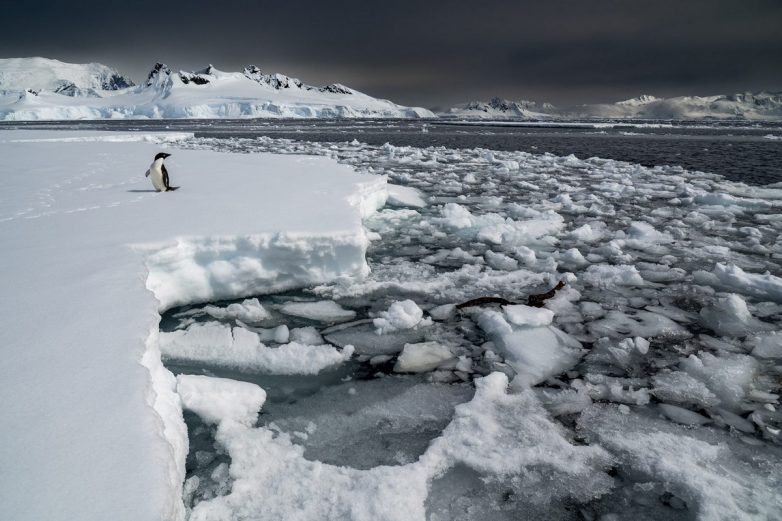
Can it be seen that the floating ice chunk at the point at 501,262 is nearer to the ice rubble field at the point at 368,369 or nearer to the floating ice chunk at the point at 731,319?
the ice rubble field at the point at 368,369

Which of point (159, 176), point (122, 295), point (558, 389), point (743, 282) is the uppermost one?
point (159, 176)

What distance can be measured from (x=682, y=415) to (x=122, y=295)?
271 centimetres

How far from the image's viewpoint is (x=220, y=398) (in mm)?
2016

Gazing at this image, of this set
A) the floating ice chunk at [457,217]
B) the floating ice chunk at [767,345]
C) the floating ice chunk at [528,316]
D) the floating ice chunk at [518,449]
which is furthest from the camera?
the floating ice chunk at [457,217]

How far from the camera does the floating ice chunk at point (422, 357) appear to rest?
95.2 inches

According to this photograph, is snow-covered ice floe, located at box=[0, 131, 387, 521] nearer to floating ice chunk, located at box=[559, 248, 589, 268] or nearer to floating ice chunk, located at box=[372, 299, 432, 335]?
floating ice chunk, located at box=[372, 299, 432, 335]

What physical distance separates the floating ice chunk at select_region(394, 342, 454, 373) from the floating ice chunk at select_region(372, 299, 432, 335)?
0.25 metres

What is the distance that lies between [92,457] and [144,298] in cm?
110

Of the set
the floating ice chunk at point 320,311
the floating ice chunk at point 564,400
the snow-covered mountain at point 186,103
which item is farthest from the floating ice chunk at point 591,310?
the snow-covered mountain at point 186,103

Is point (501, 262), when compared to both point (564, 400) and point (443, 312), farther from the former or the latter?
point (564, 400)

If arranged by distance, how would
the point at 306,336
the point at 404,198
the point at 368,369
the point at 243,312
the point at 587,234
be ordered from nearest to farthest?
1. the point at 368,369
2. the point at 306,336
3. the point at 243,312
4. the point at 587,234
5. the point at 404,198

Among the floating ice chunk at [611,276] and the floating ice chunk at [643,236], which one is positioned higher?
the floating ice chunk at [643,236]

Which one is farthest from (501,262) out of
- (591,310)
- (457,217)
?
(457,217)

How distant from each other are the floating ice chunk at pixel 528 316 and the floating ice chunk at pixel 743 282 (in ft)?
5.49
